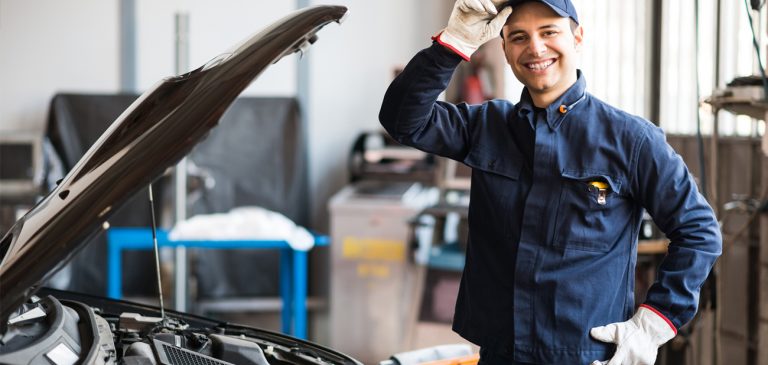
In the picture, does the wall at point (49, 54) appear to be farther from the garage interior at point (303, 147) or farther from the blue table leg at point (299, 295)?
the blue table leg at point (299, 295)

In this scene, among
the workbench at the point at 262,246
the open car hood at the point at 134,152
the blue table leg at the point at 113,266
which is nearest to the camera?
the open car hood at the point at 134,152

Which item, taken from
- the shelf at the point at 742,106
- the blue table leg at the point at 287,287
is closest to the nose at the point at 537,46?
the shelf at the point at 742,106

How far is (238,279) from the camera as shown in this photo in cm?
557

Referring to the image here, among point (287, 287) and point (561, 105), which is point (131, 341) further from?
point (287, 287)

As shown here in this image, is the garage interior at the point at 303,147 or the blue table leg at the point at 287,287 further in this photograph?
the blue table leg at the point at 287,287

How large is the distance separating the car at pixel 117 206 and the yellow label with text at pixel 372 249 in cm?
318

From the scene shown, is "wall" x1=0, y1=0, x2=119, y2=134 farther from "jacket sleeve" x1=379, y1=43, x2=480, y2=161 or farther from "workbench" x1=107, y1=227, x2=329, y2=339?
"jacket sleeve" x1=379, y1=43, x2=480, y2=161

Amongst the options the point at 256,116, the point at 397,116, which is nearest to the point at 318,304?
the point at 256,116

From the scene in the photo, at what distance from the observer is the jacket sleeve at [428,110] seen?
172cm

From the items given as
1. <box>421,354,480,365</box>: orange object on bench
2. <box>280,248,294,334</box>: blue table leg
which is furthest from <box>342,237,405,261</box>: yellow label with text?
<box>421,354,480,365</box>: orange object on bench

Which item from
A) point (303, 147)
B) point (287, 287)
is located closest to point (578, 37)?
point (287, 287)

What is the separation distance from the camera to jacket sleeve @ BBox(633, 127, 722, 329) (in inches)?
66.7

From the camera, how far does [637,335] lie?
1.69 m

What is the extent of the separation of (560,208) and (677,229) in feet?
0.73
